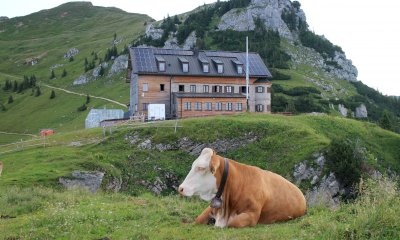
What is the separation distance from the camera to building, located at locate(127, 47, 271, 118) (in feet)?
222

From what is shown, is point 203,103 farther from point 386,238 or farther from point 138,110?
point 386,238

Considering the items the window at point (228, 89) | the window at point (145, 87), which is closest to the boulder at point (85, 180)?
the window at point (145, 87)

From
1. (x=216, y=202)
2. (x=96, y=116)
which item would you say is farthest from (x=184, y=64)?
(x=216, y=202)

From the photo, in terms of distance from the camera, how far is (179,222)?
11.7 meters

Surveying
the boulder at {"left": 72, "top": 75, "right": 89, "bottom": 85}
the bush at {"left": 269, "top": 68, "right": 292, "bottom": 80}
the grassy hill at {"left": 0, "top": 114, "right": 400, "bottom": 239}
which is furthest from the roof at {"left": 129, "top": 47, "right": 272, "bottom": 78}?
the boulder at {"left": 72, "top": 75, "right": 89, "bottom": 85}

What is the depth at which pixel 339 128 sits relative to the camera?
5603 centimetres

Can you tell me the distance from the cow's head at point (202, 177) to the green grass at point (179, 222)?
919 millimetres

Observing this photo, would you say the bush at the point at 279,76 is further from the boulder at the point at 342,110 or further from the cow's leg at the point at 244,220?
the cow's leg at the point at 244,220

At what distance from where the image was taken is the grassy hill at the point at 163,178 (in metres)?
9.57

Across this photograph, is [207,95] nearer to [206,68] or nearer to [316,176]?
[206,68]

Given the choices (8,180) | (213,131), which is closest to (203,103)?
(213,131)

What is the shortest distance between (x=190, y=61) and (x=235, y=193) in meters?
63.6

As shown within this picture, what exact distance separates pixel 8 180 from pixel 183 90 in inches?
1711

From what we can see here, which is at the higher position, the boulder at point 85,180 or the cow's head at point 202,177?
the cow's head at point 202,177
